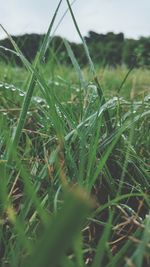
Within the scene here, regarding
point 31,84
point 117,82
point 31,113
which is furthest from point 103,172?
point 117,82

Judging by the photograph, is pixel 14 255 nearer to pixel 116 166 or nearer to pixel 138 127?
pixel 116 166

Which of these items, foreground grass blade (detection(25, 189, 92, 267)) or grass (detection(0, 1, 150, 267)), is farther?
grass (detection(0, 1, 150, 267))

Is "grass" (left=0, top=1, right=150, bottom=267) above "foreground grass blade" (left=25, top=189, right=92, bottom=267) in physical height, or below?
below

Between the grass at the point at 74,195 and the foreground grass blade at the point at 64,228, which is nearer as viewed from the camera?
the foreground grass blade at the point at 64,228

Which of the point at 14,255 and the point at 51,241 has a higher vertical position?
the point at 51,241

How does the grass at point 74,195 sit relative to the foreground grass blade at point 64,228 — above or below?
below

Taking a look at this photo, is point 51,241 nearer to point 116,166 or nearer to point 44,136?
point 116,166

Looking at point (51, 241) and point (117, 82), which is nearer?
point (51, 241)

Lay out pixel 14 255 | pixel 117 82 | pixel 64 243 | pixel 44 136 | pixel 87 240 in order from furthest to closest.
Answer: pixel 117 82 → pixel 44 136 → pixel 87 240 → pixel 14 255 → pixel 64 243

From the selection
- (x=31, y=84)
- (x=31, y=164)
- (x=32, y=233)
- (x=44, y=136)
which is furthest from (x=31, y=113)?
(x=32, y=233)

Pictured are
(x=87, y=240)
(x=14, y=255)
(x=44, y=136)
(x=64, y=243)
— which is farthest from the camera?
(x=44, y=136)
